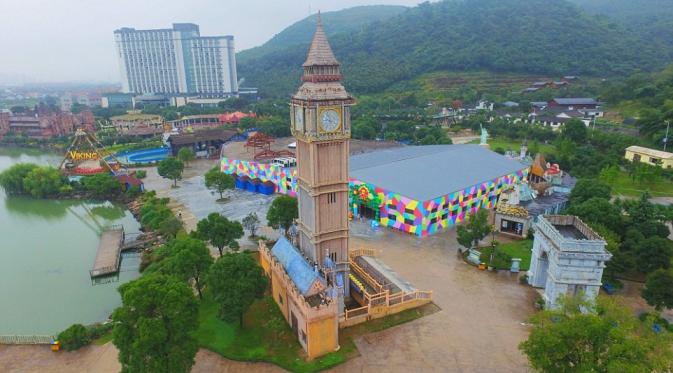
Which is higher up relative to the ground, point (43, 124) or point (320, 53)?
point (320, 53)

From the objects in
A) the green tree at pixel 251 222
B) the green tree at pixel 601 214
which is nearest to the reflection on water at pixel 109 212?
the green tree at pixel 251 222

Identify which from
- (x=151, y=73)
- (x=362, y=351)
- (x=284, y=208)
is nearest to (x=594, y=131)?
(x=284, y=208)

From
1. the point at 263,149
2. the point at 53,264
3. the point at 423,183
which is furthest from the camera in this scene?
the point at 263,149

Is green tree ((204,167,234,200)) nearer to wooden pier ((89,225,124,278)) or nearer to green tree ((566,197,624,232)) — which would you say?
wooden pier ((89,225,124,278))

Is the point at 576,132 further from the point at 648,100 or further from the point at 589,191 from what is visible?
the point at 589,191

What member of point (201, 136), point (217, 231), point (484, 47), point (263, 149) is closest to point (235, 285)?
point (217, 231)

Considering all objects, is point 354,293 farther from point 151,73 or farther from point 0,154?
point 151,73

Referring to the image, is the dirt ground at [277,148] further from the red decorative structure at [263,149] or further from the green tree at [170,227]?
the green tree at [170,227]

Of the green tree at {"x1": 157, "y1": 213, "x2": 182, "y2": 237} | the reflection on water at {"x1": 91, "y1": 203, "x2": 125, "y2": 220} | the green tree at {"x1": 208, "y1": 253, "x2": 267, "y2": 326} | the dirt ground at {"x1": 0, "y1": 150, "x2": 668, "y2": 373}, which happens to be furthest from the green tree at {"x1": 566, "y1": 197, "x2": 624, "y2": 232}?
the reflection on water at {"x1": 91, "y1": 203, "x2": 125, "y2": 220}
